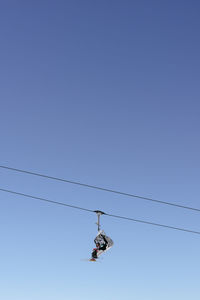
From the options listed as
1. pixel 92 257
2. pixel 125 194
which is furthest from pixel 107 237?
pixel 125 194

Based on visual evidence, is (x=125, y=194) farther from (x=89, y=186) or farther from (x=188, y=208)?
(x=188, y=208)

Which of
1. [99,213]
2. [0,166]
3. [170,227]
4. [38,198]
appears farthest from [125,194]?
[0,166]

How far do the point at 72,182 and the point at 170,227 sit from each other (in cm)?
551

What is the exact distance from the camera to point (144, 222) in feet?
65.9

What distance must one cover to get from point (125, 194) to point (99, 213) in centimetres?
156

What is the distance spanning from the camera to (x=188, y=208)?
1983 centimetres

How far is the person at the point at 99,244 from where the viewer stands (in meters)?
19.1

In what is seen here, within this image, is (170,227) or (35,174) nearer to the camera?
(35,174)

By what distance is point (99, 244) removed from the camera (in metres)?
19.3

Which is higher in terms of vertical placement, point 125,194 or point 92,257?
point 125,194

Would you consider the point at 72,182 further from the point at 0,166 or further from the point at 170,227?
the point at 170,227

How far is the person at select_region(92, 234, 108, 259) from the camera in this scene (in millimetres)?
19102

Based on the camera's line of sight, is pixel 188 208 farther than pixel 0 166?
Yes

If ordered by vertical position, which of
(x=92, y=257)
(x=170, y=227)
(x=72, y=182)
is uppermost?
A: (x=72, y=182)
